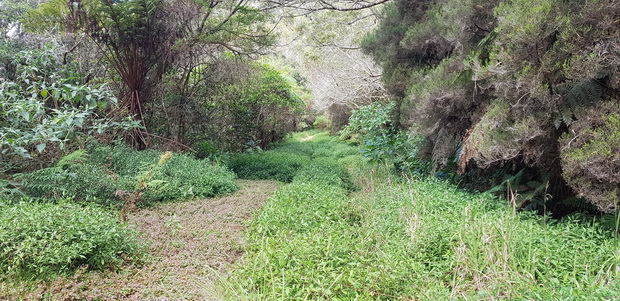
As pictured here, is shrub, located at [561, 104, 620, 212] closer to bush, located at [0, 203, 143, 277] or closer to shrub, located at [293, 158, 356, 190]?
shrub, located at [293, 158, 356, 190]

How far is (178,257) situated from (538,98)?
379 centimetres

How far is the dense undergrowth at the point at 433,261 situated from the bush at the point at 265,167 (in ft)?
13.4

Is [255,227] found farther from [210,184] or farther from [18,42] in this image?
[18,42]

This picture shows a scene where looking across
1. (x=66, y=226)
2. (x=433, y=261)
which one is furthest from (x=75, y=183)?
(x=433, y=261)

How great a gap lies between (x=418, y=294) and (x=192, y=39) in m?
6.38

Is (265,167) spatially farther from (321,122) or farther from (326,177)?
(321,122)

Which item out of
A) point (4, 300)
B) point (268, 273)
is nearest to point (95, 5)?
point (4, 300)

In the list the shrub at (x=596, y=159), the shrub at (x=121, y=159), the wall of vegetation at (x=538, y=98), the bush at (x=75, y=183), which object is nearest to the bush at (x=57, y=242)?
the bush at (x=75, y=183)

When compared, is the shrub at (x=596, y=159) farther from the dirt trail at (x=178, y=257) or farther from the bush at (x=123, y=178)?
the bush at (x=123, y=178)

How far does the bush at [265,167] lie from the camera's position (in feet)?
26.2

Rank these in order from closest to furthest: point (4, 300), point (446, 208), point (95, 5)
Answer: point (4, 300) < point (446, 208) < point (95, 5)

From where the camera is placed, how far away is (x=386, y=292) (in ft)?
8.16

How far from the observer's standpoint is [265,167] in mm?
8453

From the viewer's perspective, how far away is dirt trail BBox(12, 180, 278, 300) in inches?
99.0
